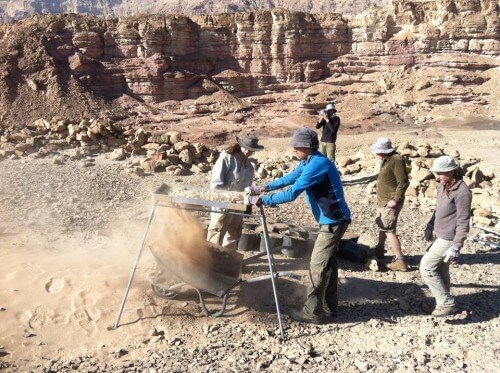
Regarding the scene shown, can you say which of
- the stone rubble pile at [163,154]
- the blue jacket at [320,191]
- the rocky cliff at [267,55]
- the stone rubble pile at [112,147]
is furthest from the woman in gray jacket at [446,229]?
the rocky cliff at [267,55]

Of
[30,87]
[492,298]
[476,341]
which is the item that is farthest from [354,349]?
[30,87]

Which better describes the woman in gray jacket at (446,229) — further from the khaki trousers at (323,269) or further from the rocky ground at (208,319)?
the khaki trousers at (323,269)

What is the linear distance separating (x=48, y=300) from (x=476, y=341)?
4.74 metres

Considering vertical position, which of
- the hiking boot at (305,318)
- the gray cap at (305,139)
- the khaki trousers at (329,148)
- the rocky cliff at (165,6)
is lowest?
the hiking boot at (305,318)

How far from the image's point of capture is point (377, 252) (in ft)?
22.3

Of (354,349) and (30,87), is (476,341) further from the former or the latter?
(30,87)

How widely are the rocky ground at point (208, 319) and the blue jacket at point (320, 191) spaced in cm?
131

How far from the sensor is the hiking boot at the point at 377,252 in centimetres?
676

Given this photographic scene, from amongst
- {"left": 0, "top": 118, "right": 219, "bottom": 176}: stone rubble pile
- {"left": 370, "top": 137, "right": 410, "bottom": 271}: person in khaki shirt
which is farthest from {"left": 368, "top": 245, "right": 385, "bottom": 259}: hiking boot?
{"left": 0, "top": 118, "right": 219, "bottom": 176}: stone rubble pile

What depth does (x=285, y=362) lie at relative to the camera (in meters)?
4.42

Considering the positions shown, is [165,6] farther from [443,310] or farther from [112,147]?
[443,310]

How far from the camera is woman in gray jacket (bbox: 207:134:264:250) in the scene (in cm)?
563

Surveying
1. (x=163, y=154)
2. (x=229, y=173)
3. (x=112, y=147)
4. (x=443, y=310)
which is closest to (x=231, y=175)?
(x=229, y=173)

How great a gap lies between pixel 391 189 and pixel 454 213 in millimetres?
1477
